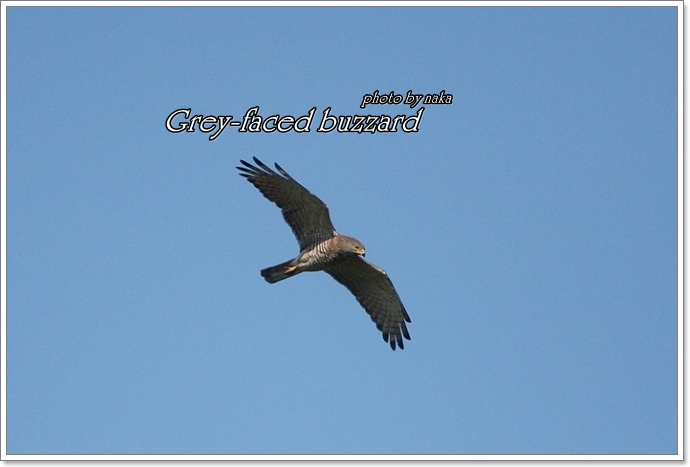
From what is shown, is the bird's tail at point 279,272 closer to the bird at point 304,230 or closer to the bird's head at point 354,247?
the bird at point 304,230

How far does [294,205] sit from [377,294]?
1.83m

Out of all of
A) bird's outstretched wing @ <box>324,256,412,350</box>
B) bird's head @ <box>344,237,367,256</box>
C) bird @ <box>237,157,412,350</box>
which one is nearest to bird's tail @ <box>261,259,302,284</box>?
bird @ <box>237,157,412,350</box>

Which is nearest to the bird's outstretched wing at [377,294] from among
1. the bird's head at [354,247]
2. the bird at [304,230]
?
the bird at [304,230]

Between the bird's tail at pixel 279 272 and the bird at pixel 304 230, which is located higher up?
the bird at pixel 304 230

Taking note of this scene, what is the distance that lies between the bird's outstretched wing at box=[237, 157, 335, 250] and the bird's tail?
252 millimetres

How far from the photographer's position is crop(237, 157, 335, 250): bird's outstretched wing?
12.0 metres

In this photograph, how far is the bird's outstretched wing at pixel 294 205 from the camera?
39.4ft

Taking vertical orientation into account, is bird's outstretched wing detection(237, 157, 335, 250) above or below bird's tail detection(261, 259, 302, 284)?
above

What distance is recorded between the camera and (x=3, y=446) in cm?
1031

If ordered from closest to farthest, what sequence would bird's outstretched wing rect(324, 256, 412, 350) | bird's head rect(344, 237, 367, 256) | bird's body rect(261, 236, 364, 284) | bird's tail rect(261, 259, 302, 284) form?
bird's head rect(344, 237, 367, 256), bird's body rect(261, 236, 364, 284), bird's tail rect(261, 259, 302, 284), bird's outstretched wing rect(324, 256, 412, 350)

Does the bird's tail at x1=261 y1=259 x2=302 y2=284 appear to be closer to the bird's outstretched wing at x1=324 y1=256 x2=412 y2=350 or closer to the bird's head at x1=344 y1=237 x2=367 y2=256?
the bird's outstretched wing at x1=324 y1=256 x2=412 y2=350

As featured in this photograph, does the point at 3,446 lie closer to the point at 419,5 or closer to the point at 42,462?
the point at 42,462

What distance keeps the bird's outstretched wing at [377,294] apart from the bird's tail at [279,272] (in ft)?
1.80

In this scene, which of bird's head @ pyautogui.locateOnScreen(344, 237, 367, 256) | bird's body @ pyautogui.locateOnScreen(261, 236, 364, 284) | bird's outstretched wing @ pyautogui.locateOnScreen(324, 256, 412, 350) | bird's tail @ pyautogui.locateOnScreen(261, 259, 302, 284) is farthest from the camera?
bird's outstretched wing @ pyautogui.locateOnScreen(324, 256, 412, 350)
